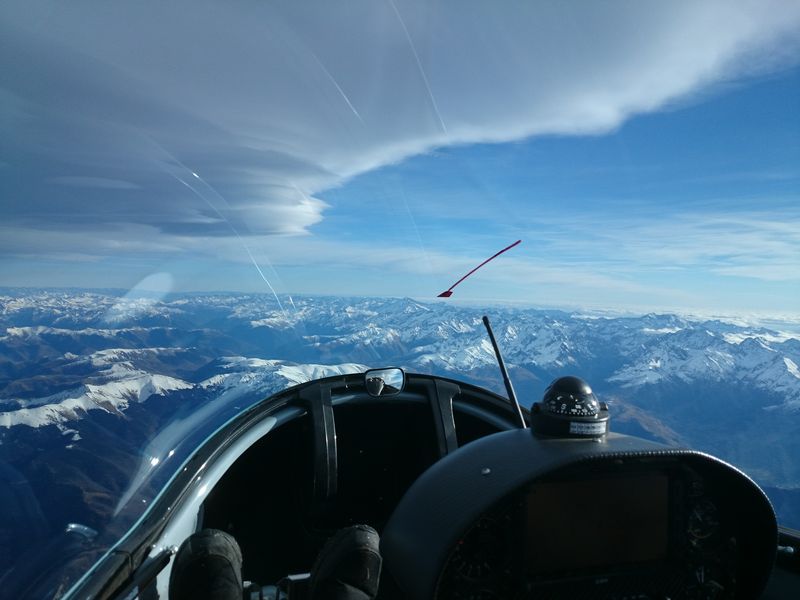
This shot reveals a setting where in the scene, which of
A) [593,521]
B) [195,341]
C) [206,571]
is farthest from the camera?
[195,341]

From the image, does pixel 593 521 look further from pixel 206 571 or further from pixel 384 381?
pixel 384 381

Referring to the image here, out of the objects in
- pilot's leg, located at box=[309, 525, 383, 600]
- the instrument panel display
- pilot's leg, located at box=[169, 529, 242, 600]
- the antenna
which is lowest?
pilot's leg, located at box=[169, 529, 242, 600]

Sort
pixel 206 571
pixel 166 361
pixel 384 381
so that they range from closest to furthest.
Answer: pixel 206 571
pixel 384 381
pixel 166 361

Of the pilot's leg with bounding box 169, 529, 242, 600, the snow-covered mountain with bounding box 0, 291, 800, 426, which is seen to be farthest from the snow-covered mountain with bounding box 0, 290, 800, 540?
the pilot's leg with bounding box 169, 529, 242, 600

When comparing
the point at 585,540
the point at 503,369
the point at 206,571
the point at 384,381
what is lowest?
the point at 206,571

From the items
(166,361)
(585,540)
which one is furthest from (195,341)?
(585,540)

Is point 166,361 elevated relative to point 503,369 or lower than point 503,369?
lower

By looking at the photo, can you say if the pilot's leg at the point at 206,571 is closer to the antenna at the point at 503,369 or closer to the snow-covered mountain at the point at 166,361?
the snow-covered mountain at the point at 166,361

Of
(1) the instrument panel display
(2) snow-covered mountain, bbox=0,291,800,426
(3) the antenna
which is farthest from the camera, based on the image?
(2) snow-covered mountain, bbox=0,291,800,426

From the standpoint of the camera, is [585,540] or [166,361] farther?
[166,361]

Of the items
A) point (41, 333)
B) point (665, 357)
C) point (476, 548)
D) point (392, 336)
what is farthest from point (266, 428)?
point (665, 357)

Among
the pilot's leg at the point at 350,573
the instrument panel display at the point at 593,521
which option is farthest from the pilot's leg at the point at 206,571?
the instrument panel display at the point at 593,521

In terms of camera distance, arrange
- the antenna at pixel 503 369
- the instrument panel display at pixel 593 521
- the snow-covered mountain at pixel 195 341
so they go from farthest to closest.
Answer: the snow-covered mountain at pixel 195 341 → the antenna at pixel 503 369 → the instrument panel display at pixel 593 521

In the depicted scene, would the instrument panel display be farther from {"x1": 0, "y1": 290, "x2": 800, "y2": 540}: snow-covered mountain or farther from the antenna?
the antenna
